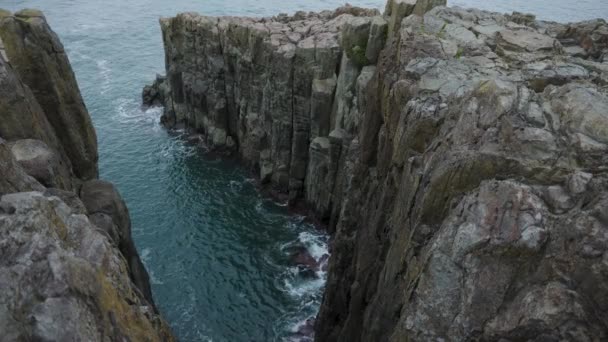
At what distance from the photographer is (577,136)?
1648 centimetres

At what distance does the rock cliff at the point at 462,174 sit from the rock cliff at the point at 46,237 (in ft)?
34.7

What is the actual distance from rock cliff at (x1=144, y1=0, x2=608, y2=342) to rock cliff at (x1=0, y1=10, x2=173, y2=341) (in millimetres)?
10563

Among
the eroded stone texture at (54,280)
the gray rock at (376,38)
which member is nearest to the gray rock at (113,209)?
the eroded stone texture at (54,280)

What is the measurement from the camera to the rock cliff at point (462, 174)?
14.2 metres

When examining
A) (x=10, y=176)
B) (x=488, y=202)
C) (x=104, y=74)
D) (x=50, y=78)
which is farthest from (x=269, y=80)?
(x=104, y=74)

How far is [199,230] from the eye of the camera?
173 feet

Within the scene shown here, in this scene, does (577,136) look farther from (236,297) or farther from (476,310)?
(236,297)

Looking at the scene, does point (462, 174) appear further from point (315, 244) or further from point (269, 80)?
point (269, 80)

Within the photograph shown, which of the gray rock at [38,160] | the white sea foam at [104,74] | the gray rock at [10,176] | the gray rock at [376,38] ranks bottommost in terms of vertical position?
the white sea foam at [104,74]

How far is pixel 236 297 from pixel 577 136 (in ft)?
115

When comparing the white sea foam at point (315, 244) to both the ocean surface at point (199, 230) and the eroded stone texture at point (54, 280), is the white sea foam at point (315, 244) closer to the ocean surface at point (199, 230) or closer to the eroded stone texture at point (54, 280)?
the ocean surface at point (199, 230)

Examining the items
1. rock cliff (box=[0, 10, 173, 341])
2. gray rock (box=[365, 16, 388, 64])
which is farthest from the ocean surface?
gray rock (box=[365, 16, 388, 64])

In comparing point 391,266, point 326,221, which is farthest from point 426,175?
point 326,221

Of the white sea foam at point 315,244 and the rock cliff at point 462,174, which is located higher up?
the rock cliff at point 462,174
